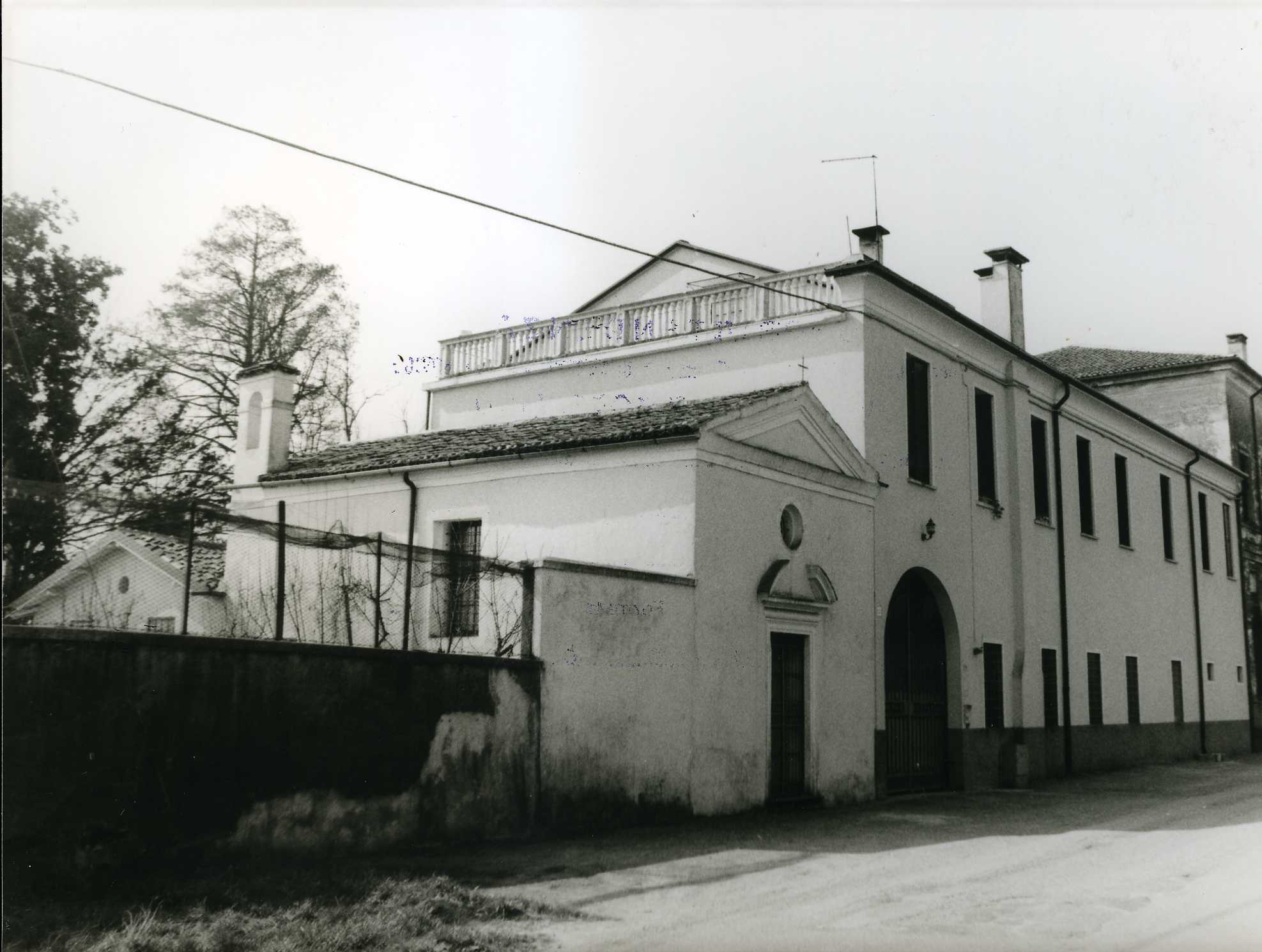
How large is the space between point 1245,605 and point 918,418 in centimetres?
2010

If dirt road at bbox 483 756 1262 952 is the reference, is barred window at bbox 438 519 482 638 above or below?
above

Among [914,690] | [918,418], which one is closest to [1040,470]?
[918,418]

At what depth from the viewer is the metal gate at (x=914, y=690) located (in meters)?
17.5

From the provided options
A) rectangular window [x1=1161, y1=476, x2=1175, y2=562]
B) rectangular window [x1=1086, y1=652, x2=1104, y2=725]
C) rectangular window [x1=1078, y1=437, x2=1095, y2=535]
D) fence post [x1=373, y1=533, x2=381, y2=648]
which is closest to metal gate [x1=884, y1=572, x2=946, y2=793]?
rectangular window [x1=1086, y1=652, x2=1104, y2=725]

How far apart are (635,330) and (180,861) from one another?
12.0 m

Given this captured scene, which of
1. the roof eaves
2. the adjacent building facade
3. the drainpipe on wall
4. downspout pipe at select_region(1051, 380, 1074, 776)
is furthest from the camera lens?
the drainpipe on wall

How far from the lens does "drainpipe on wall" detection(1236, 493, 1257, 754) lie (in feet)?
105

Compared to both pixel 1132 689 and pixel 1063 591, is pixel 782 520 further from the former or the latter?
pixel 1132 689

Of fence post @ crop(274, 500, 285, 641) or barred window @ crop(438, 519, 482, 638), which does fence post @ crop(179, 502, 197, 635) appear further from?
barred window @ crop(438, 519, 482, 638)

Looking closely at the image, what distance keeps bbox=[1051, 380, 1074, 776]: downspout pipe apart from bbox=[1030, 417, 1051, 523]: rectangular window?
0.31m

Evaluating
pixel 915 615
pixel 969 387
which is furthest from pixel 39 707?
pixel 969 387

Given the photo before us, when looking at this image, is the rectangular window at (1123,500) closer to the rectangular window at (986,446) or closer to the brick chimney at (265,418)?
the rectangular window at (986,446)

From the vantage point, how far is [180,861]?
801 centimetres

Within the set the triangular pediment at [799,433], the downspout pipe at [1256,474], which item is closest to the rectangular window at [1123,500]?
the downspout pipe at [1256,474]
